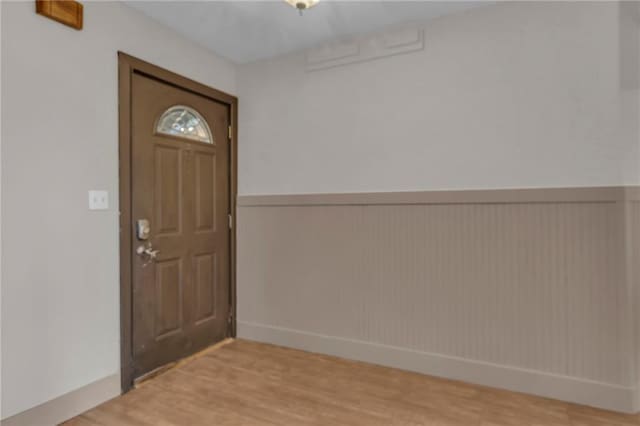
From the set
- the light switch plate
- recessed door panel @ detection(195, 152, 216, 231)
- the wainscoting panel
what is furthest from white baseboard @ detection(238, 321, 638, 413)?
the light switch plate

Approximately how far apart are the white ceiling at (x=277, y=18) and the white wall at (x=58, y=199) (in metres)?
0.32

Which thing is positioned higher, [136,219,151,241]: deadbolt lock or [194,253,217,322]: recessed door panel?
[136,219,151,241]: deadbolt lock

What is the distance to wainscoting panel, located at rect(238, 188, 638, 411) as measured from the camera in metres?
2.13

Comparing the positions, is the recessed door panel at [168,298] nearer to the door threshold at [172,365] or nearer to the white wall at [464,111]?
the door threshold at [172,365]

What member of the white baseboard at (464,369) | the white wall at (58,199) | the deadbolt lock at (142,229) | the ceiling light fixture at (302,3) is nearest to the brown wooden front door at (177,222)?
the deadbolt lock at (142,229)

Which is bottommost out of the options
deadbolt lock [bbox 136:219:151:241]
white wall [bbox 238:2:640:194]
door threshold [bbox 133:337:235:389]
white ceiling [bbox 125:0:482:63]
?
door threshold [bbox 133:337:235:389]

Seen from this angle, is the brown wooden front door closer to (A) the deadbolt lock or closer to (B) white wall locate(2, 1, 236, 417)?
(A) the deadbolt lock

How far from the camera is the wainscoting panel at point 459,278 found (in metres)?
2.13

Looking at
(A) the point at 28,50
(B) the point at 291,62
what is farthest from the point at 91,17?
(B) the point at 291,62

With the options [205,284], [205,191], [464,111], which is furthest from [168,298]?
[464,111]

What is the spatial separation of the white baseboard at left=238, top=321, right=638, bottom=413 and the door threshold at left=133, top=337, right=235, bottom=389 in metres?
0.24

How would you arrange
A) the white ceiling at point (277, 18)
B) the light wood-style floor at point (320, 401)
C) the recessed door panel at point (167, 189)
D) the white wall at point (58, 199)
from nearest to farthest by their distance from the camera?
1. the white wall at point (58, 199)
2. the light wood-style floor at point (320, 401)
3. the white ceiling at point (277, 18)
4. the recessed door panel at point (167, 189)

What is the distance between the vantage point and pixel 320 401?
87.3 inches

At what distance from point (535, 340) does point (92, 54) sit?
3199 millimetres
